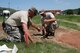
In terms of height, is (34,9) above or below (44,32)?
above

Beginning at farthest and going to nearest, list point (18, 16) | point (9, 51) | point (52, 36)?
point (52, 36) < point (18, 16) < point (9, 51)

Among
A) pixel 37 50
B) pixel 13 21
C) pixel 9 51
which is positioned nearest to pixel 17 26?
pixel 13 21

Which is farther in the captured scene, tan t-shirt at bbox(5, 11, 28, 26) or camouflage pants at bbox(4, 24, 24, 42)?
camouflage pants at bbox(4, 24, 24, 42)

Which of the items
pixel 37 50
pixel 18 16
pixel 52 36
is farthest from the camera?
pixel 52 36

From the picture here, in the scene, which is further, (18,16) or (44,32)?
(44,32)

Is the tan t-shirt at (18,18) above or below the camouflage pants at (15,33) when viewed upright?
above

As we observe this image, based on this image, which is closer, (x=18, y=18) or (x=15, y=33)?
(x=18, y=18)

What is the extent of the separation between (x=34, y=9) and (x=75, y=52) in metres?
1.93

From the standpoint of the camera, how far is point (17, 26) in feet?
35.9

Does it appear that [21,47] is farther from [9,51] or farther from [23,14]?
[9,51]

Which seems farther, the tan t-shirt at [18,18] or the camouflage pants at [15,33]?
the camouflage pants at [15,33]

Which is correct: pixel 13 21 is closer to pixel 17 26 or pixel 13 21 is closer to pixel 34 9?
pixel 17 26

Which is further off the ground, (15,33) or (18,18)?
(18,18)

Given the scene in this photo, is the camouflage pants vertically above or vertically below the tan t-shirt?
below
